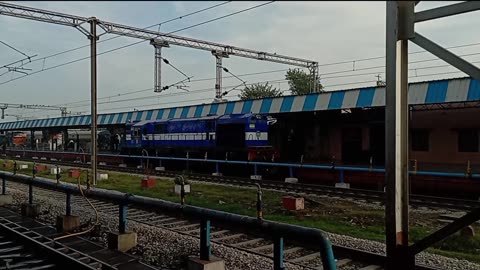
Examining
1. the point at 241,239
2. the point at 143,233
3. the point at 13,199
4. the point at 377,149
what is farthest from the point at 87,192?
the point at 377,149

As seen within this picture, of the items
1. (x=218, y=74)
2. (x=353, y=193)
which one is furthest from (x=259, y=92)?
(x=353, y=193)

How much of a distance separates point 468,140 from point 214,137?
42.1 feet

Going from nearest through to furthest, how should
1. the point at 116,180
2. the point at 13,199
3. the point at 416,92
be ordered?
the point at 13,199, the point at 416,92, the point at 116,180

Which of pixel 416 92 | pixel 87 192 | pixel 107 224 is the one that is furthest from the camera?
pixel 416 92

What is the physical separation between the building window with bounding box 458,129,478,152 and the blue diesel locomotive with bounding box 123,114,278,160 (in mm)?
9090

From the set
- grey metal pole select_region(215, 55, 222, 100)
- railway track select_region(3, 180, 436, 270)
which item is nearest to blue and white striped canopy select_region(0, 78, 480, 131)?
grey metal pole select_region(215, 55, 222, 100)

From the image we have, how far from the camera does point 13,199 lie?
44.8 feet

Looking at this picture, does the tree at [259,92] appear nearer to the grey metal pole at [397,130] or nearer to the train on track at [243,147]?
the train on track at [243,147]

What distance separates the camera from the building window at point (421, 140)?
23266 mm

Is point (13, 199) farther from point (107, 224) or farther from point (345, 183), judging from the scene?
point (345, 183)

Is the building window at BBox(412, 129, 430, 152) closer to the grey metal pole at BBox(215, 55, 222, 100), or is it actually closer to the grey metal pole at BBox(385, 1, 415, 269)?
the grey metal pole at BBox(215, 55, 222, 100)

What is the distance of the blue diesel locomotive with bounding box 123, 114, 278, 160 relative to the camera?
23.4 meters

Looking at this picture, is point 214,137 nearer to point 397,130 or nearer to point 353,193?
point 353,193

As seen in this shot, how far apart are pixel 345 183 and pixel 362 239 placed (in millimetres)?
9631
